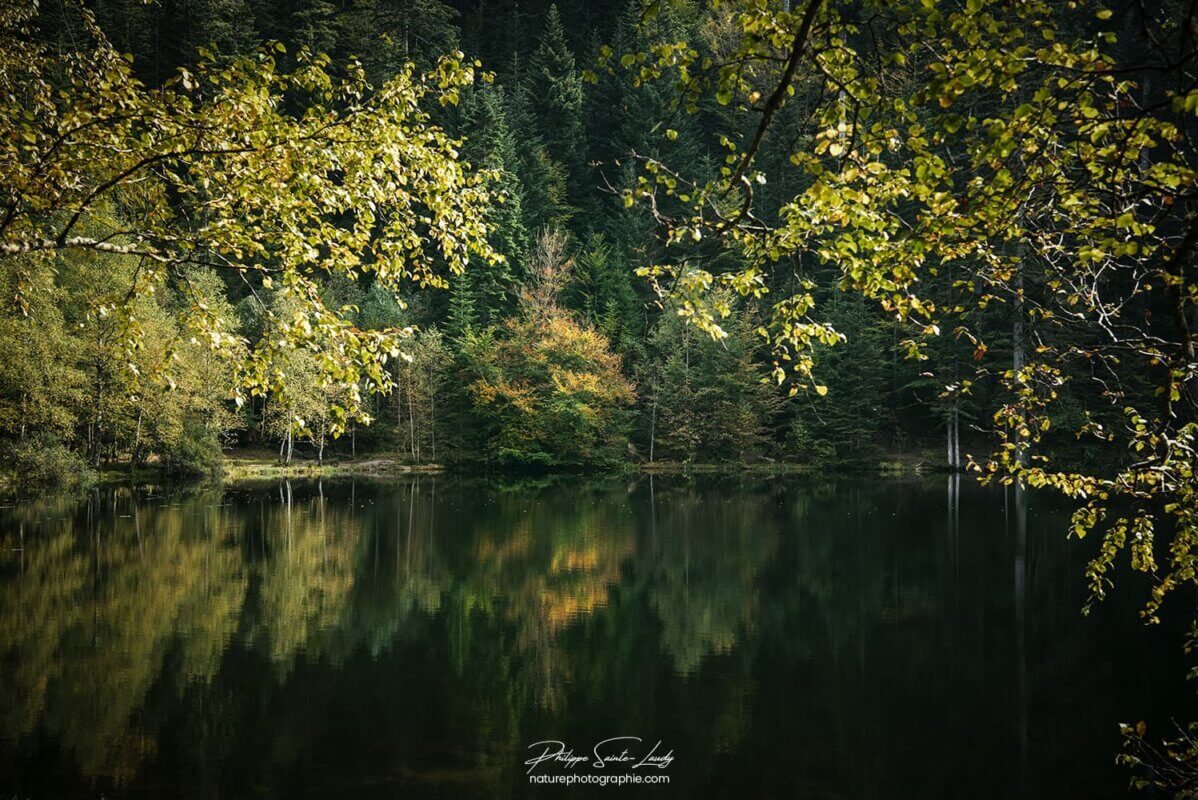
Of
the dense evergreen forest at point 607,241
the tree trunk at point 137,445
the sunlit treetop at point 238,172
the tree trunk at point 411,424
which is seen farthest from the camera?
the tree trunk at point 411,424

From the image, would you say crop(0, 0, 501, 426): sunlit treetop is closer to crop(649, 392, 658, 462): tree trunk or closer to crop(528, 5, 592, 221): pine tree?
crop(649, 392, 658, 462): tree trunk

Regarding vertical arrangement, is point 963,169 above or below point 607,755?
above

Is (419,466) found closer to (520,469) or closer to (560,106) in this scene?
(520,469)

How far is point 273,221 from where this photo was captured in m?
7.14

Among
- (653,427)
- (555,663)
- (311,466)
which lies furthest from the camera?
(653,427)

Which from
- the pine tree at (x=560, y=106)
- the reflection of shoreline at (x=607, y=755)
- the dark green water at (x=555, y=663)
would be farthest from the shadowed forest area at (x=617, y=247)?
the reflection of shoreline at (x=607, y=755)

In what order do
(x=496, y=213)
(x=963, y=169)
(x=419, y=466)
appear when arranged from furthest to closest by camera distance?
(x=496, y=213), (x=419, y=466), (x=963, y=169)

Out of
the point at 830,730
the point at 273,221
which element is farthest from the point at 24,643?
the point at 830,730

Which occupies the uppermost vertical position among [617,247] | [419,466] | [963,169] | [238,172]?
[617,247]

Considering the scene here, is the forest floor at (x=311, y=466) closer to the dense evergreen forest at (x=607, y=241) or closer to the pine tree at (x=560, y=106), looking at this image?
the dense evergreen forest at (x=607, y=241)

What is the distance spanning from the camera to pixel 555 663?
12078 millimetres

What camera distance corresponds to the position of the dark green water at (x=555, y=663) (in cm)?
860

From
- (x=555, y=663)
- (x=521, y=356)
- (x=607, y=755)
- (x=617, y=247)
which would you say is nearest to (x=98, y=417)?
(x=521, y=356)

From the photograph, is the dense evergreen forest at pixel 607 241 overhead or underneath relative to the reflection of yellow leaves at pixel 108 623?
overhead
